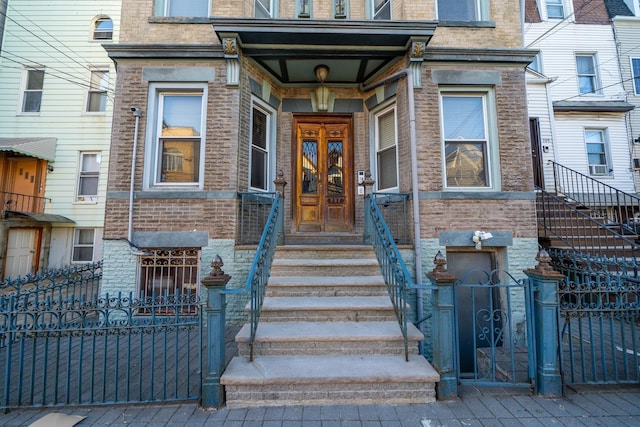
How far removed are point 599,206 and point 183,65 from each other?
41.3ft

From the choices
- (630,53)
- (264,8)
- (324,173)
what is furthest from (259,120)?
(630,53)

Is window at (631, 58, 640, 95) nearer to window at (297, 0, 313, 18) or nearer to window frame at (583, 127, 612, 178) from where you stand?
window frame at (583, 127, 612, 178)

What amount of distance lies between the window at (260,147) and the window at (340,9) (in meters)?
2.79

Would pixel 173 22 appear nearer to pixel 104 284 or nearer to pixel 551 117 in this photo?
pixel 104 284

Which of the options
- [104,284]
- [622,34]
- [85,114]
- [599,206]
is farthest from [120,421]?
[622,34]

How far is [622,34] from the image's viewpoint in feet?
37.7

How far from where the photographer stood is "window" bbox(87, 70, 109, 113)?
10.3 metres

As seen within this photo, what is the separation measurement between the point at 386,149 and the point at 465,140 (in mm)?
1605

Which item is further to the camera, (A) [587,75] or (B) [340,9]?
(A) [587,75]

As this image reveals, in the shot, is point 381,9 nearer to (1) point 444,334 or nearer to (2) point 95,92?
(1) point 444,334

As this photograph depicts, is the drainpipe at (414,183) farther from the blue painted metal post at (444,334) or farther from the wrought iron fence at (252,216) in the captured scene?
the wrought iron fence at (252,216)

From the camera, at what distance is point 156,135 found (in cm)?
577

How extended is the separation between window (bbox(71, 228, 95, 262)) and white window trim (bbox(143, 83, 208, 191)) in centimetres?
655

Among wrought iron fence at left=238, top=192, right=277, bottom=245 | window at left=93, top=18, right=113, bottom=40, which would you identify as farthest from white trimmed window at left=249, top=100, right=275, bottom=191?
window at left=93, top=18, right=113, bottom=40
